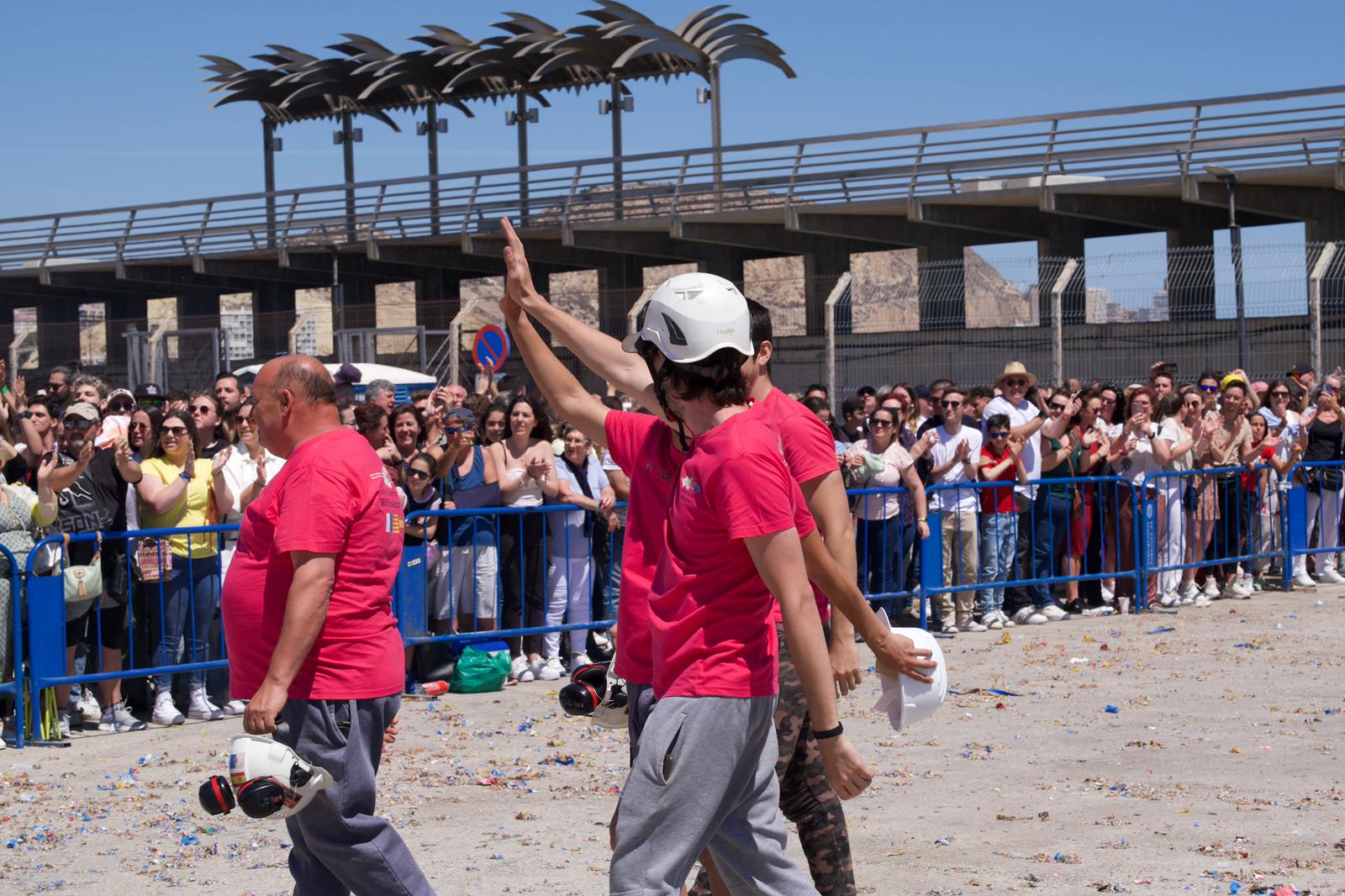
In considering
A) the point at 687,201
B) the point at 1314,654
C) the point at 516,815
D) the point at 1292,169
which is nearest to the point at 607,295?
the point at 687,201

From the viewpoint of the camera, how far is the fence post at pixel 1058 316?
19.3 m

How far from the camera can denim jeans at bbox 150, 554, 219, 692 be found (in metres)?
8.75

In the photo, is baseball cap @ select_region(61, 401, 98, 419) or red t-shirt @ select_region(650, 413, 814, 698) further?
baseball cap @ select_region(61, 401, 98, 419)

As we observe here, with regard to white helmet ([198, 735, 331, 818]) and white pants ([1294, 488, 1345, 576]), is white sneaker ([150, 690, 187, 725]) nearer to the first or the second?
white helmet ([198, 735, 331, 818])

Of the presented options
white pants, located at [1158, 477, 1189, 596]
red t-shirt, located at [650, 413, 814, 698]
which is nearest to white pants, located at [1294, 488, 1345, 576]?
white pants, located at [1158, 477, 1189, 596]

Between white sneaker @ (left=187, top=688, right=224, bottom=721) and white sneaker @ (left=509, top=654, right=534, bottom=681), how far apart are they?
6.07ft

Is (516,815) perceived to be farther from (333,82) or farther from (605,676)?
(333,82)

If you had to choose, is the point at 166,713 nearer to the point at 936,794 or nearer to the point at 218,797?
the point at 936,794

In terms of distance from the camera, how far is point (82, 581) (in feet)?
27.0

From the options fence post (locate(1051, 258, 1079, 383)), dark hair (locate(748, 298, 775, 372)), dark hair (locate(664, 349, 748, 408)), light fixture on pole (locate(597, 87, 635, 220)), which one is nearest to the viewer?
dark hair (locate(664, 349, 748, 408))

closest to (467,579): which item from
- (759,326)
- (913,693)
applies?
(759,326)

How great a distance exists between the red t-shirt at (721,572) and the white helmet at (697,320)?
0.18 m

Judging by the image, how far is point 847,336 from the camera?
77.6 feet

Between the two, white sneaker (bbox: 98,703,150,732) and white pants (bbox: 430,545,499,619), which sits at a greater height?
white pants (bbox: 430,545,499,619)
